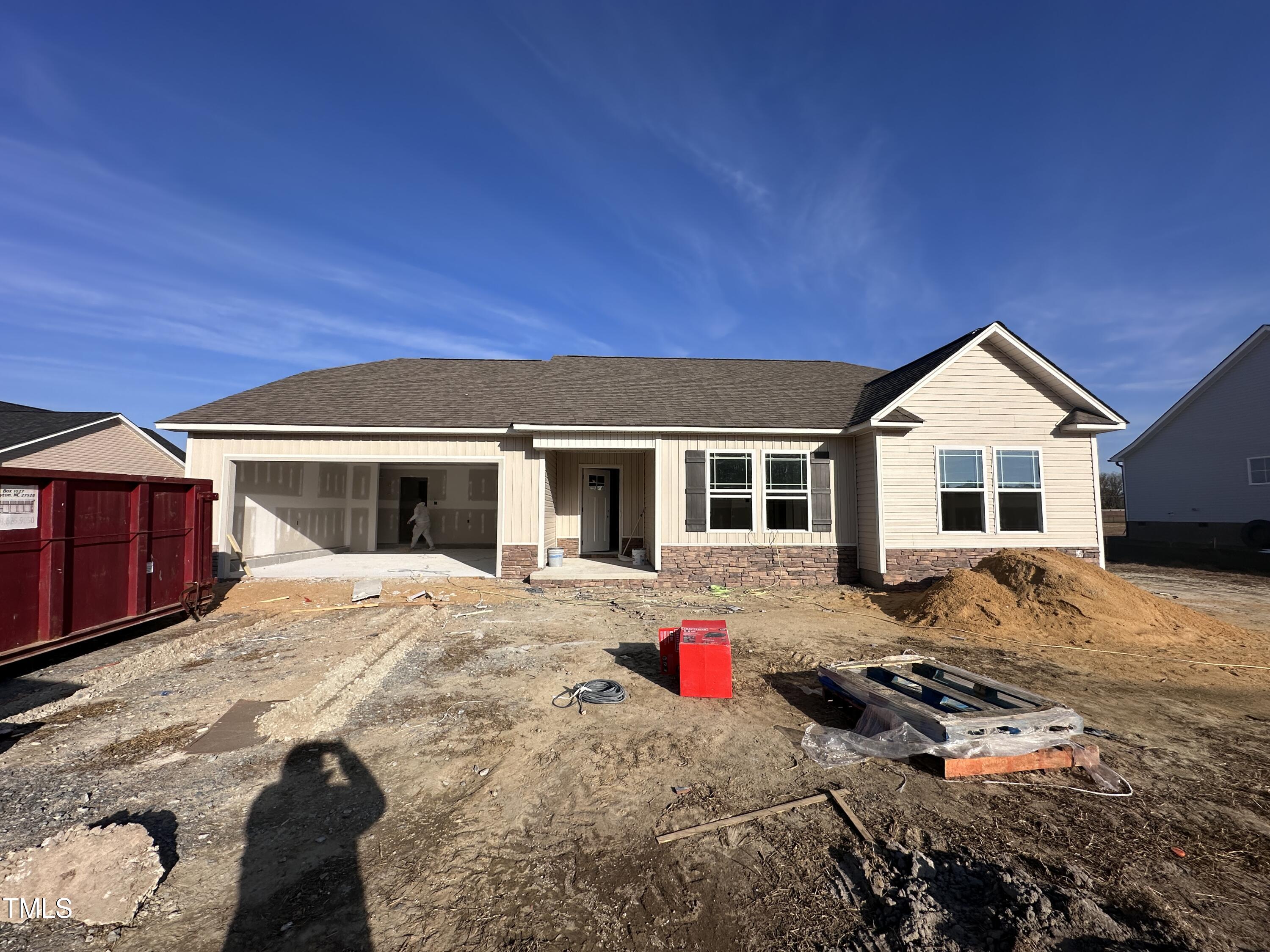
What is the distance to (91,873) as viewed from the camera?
2.65 metres

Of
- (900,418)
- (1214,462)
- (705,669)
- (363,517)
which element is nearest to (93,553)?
(705,669)

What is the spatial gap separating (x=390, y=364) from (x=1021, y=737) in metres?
16.7

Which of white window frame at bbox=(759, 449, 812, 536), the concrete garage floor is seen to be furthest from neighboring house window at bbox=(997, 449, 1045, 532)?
the concrete garage floor

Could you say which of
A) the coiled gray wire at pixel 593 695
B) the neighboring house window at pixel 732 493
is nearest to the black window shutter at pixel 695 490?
the neighboring house window at pixel 732 493

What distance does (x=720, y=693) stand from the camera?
5.38m

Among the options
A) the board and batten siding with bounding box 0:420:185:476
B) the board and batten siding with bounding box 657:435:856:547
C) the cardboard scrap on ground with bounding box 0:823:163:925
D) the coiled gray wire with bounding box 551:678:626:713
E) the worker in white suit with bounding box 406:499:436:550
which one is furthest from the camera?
the worker in white suit with bounding box 406:499:436:550

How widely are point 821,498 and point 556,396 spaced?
6.84 m

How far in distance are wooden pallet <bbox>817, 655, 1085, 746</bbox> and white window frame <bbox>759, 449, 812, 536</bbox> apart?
619cm

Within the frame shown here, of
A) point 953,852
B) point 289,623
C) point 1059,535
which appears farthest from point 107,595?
point 1059,535

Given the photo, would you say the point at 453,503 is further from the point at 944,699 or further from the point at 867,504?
the point at 944,699

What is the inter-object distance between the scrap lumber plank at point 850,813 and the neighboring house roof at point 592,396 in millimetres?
8752

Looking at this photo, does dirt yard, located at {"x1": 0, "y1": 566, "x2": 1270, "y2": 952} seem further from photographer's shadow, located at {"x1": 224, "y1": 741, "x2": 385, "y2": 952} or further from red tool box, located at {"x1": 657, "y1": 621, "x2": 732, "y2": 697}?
red tool box, located at {"x1": 657, "y1": 621, "x2": 732, "y2": 697}

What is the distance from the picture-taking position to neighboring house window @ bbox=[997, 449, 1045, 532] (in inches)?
457

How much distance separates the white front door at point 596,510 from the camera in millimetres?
14852
